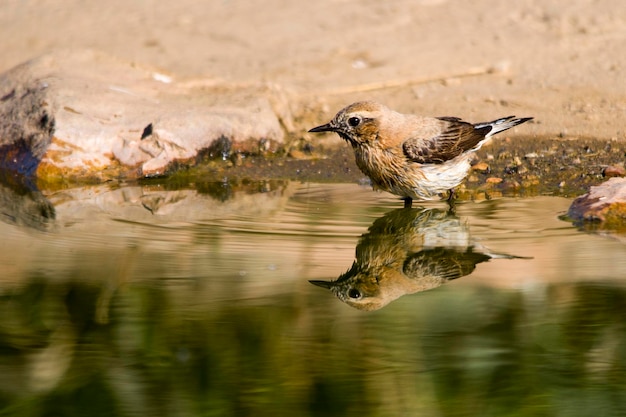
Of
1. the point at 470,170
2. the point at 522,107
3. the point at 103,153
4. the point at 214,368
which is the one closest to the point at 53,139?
the point at 103,153

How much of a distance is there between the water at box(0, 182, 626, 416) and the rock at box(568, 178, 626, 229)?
0.68 ft

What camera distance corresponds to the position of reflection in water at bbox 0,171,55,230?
8.09 meters

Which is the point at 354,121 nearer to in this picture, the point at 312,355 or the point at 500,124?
the point at 500,124

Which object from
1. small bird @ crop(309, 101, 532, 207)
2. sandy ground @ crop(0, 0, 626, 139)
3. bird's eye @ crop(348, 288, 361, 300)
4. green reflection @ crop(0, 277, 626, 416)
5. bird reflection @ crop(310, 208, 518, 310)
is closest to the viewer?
green reflection @ crop(0, 277, 626, 416)

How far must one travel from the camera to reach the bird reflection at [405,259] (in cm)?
626

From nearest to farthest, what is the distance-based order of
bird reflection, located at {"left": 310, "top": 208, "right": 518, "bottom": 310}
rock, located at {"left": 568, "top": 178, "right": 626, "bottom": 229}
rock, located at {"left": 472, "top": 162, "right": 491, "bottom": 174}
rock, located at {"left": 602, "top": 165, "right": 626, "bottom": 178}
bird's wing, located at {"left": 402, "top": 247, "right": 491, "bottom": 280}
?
bird reflection, located at {"left": 310, "top": 208, "right": 518, "bottom": 310}, bird's wing, located at {"left": 402, "top": 247, "right": 491, "bottom": 280}, rock, located at {"left": 568, "top": 178, "right": 626, "bottom": 229}, rock, located at {"left": 602, "top": 165, "right": 626, "bottom": 178}, rock, located at {"left": 472, "top": 162, "right": 491, "bottom": 174}

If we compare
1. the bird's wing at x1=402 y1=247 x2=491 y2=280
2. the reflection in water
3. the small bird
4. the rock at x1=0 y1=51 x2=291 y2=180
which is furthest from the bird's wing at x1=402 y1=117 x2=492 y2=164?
the reflection in water

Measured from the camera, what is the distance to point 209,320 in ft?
18.6

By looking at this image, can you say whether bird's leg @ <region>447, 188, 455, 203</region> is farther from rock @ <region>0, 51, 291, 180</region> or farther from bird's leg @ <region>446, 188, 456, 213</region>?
rock @ <region>0, 51, 291, 180</region>

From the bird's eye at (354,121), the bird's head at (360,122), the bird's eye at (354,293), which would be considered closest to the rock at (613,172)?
the bird's head at (360,122)

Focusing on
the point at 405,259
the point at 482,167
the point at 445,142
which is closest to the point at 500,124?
the point at 482,167

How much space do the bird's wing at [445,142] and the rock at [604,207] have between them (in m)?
1.19

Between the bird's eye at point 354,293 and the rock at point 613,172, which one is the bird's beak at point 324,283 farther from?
the rock at point 613,172

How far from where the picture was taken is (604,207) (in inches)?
301
